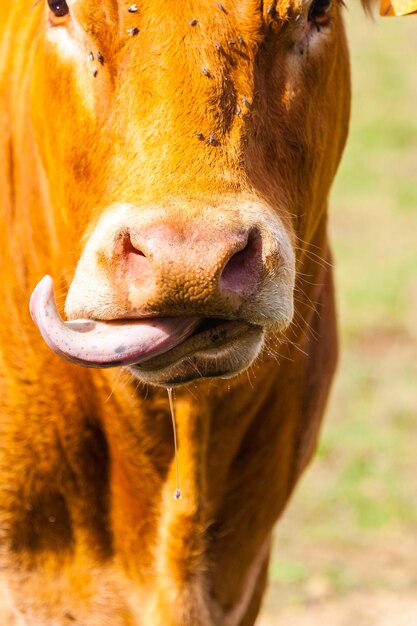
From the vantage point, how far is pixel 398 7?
319 centimetres

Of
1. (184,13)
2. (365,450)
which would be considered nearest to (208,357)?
(184,13)

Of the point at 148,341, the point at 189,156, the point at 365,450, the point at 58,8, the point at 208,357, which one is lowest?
the point at 365,450

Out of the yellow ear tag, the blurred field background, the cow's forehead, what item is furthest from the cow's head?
the blurred field background

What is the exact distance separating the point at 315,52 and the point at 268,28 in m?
0.24

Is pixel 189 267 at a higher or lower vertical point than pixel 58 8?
lower

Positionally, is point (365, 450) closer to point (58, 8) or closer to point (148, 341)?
point (58, 8)

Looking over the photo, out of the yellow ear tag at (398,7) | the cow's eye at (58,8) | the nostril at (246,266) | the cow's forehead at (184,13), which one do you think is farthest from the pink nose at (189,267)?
the yellow ear tag at (398,7)

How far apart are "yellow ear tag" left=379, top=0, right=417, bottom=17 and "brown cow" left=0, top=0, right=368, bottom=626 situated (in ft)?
0.41

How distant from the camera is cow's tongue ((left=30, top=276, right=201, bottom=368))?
2.50 meters

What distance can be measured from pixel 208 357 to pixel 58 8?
3.15 feet

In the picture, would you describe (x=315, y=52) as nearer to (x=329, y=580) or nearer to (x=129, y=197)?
(x=129, y=197)

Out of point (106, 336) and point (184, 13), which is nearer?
Result: point (106, 336)

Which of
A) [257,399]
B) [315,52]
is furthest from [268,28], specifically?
[257,399]

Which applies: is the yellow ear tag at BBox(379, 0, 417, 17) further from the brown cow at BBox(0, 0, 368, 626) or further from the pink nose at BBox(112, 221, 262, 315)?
the pink nose at BBox(112, 221, 262, 315)
